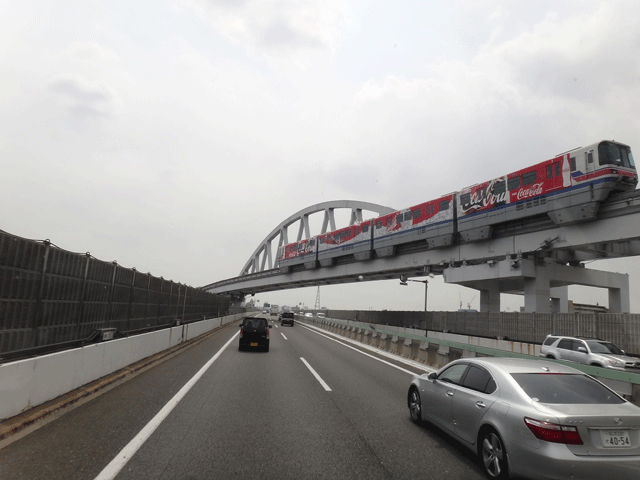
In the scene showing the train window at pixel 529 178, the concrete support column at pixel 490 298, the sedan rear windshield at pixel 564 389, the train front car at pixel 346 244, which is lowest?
the sedan rear windshield at pixel 564 389

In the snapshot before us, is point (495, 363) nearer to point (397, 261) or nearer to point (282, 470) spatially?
point (282, 470)

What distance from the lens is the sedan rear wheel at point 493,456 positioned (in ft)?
13.8

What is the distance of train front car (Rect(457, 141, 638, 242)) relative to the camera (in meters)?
21.9

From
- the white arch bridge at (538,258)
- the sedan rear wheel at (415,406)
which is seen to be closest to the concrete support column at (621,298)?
the white arch bridge at (538,258)

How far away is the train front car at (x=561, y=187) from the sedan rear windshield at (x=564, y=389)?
2152 cm

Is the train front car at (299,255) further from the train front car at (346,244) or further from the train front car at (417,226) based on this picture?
the train front car at (417,226)

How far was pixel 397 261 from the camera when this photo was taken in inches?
1672

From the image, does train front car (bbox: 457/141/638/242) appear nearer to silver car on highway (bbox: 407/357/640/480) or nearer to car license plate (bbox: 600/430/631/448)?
silver car on highway (bbox: 407/357/640/480)

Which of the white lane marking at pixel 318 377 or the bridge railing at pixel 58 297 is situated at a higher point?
A: the bridge railing at pixel 58 297

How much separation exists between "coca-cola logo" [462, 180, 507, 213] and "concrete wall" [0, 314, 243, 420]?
81.7 feet

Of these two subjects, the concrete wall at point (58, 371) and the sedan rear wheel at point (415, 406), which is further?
the sedan rear wheel at point (415, 406)

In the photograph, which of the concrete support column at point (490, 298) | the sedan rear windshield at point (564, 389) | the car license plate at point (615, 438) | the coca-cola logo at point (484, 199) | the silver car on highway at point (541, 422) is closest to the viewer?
the silver car on highway at point (541, 422)

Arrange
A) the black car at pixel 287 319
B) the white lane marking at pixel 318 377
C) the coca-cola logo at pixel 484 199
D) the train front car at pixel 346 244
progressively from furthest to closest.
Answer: the black car at pixel 287 319 → the train front car at pixel 346 244 → the coca-cola logo at pixel 484 199 → the white lane marking at pixel 318 377

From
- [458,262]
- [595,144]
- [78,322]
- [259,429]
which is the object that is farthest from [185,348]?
[458,262]
